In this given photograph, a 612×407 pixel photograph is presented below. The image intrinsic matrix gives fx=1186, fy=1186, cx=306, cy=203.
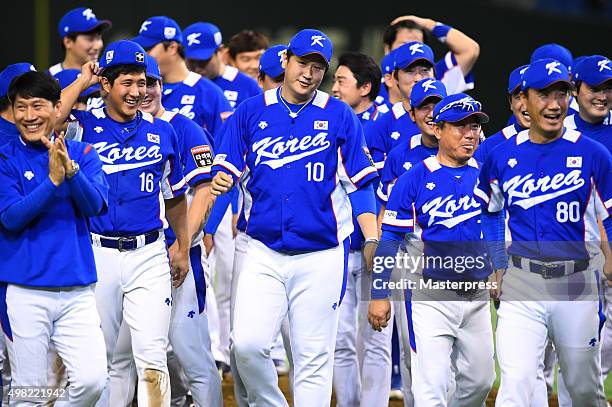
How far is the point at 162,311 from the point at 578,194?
7.56ft

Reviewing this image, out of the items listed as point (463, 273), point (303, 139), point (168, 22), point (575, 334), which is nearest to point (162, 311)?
point (303, 139)

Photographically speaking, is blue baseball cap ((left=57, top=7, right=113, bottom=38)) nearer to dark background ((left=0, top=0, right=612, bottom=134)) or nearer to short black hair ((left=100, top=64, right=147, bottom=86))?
A: short black hair ((left=100, top=64, right=147, bottom=86))

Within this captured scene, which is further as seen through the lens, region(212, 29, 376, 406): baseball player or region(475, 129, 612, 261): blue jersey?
region(212, 29, 376, 406): baseball player

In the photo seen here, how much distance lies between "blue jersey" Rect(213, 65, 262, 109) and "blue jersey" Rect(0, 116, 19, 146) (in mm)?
3174

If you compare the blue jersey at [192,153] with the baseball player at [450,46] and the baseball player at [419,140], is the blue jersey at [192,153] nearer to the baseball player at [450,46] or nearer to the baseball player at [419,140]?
the baseball player at [419,140]

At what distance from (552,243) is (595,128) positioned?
6.04ft

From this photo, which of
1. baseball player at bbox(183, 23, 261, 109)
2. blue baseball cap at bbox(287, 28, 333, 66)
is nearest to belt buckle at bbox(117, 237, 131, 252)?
blue baseball cap at bbox(287, 28, 333, 66)

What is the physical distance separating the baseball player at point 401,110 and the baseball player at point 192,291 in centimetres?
126

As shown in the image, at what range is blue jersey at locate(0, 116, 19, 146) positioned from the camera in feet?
21.9

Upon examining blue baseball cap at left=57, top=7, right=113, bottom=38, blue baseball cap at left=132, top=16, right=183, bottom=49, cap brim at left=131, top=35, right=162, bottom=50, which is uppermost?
blue baseball cap at left=57, top=7, right=113, bottom=38

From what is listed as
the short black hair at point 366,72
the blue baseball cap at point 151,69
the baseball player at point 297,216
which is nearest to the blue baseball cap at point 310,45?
the baseball player at point 297,216

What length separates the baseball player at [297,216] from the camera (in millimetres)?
6266

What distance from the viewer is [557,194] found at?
20.1 ft

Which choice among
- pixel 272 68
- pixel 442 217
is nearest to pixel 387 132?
pixel 272 68
